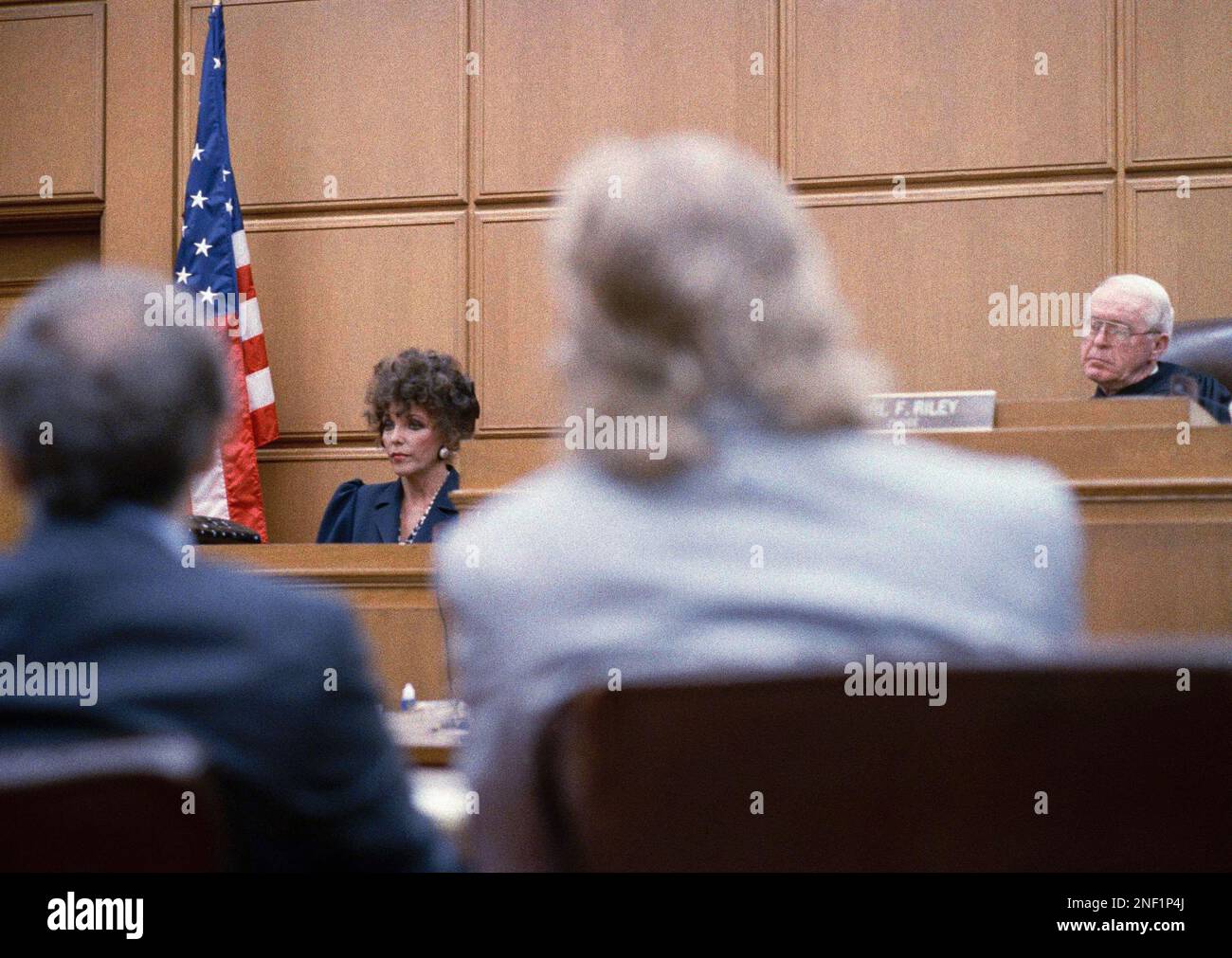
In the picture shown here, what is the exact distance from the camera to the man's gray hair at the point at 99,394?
121 centimetres

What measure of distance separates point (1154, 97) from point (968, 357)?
1034mm

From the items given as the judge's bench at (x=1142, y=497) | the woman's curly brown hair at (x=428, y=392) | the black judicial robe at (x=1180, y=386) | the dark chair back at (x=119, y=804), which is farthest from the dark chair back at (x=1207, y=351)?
the dark chair back at (x=119, y=804)

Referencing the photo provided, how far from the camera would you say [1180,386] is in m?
3.68

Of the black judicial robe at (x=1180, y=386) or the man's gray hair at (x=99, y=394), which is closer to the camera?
the man's gray hair at (x=99, y=394)

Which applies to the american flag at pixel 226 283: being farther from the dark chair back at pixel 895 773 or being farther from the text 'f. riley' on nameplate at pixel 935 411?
the dark chair back at pixel 895 773

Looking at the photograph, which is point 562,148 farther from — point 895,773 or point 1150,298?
point 895,773

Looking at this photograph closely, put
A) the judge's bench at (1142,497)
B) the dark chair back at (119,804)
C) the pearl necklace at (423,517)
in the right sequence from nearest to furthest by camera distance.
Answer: the dark chair back at (119,804)
the judge's bench at (1142,497)
the pearl necklace at (423,517)

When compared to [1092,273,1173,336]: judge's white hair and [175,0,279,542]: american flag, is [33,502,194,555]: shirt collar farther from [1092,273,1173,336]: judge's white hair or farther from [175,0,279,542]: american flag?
[175,0,279,542]: american flag

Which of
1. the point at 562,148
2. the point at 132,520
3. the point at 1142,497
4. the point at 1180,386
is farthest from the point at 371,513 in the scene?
the point at 132,520

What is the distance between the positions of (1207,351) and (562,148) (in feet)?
7.85

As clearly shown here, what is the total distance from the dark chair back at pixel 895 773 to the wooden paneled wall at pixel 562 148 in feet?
11.5

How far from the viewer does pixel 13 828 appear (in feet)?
3.43
